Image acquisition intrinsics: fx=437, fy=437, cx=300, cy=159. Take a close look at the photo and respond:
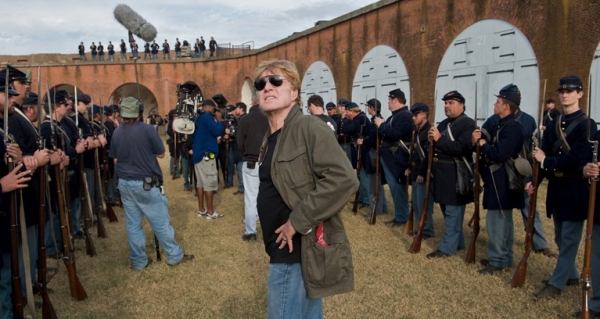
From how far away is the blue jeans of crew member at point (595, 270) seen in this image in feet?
12.3

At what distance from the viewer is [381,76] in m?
17.0

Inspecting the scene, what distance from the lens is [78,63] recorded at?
104 feet

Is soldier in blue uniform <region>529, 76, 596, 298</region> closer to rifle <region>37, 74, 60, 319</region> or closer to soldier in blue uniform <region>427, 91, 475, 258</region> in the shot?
soldier in blue uniform <region>427, 91, 475, 258</region>

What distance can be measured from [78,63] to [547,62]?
3084 cm

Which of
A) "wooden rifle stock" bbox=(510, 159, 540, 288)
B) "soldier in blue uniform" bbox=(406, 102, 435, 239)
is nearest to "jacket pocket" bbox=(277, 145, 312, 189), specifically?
"wooden rifle stock" bbox=(510, 159, 540, 288)

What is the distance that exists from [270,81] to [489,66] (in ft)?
36.9

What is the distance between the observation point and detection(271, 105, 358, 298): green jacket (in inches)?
87.0

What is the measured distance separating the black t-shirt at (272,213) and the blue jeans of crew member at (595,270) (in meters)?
2.90

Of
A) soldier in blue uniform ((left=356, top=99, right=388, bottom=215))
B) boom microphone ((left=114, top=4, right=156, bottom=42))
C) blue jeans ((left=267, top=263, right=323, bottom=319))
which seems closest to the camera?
blue jeans ((left=267, top=263, right=323, bottom=319))

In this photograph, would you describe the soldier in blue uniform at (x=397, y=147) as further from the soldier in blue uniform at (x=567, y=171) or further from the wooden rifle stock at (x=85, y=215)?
the wooden rifle stock at (x=85, y=215)

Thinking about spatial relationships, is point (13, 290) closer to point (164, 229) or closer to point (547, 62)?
point (164, 229)

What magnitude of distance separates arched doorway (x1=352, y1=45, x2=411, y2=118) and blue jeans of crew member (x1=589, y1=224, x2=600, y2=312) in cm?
1181

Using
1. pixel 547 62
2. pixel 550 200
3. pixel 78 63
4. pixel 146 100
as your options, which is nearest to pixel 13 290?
pixel 550 200

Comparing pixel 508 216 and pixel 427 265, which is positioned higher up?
pixel 508 216
